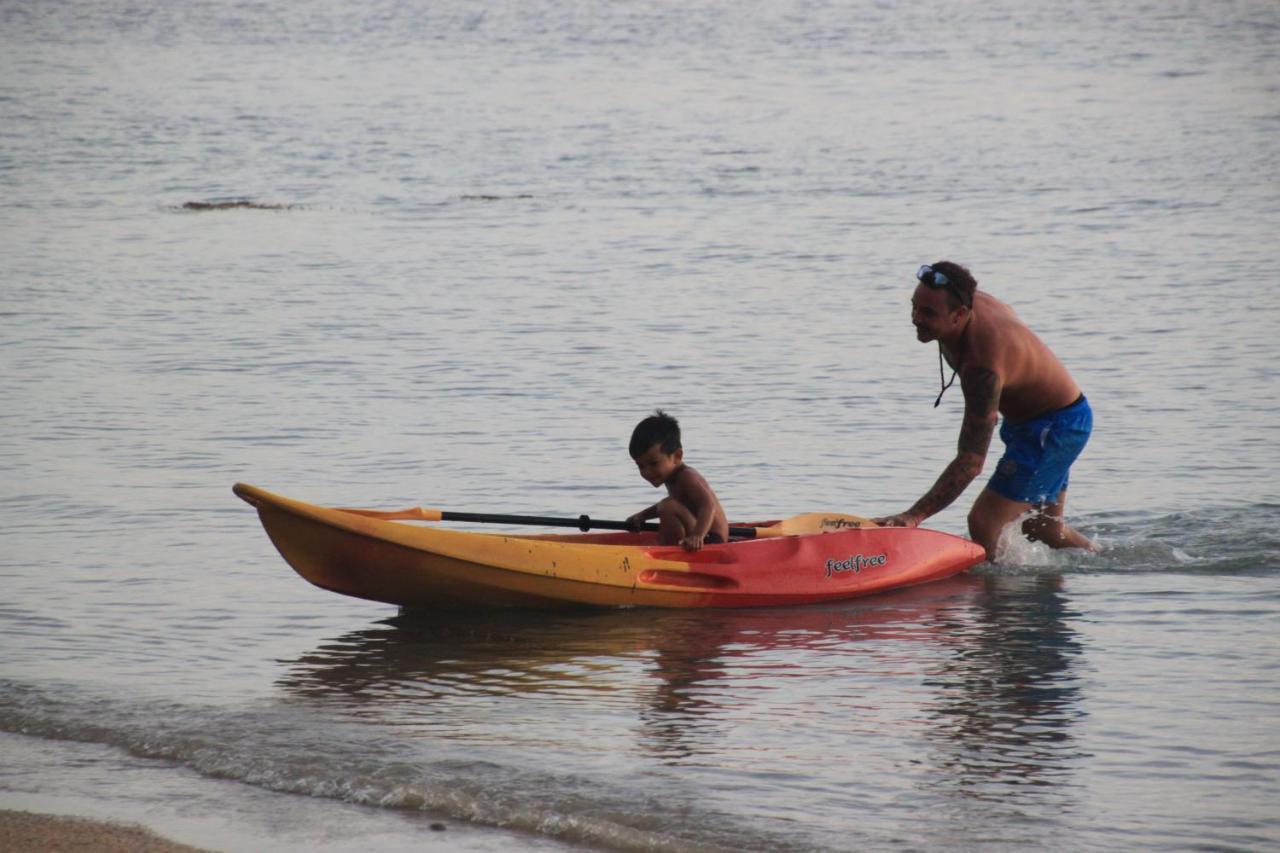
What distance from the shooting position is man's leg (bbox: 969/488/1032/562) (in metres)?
8.81

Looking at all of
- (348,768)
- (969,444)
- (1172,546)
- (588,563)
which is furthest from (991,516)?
(348,768)

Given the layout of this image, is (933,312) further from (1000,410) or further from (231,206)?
(231,206)

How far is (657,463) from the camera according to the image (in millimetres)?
8148

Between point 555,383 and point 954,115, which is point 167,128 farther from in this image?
point 555,383

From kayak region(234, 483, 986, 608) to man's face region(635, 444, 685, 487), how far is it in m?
0.32

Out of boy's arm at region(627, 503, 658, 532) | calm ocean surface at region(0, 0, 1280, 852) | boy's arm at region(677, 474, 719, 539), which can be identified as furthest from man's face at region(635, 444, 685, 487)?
calm ocean surface at region(0, 0, 1280, 852)

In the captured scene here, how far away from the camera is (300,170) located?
28.4 metres

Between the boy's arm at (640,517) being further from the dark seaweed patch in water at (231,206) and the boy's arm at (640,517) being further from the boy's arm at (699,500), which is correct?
the dark seaweed patch in water at (231,206)

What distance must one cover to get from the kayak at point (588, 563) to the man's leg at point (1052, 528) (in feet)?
1.21

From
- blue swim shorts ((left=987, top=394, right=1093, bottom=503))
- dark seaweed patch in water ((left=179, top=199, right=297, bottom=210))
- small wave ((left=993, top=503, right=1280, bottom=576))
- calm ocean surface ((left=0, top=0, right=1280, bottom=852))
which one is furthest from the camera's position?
dark seaweed patch in water ((left=179, top=199, right=297, bottom=210))

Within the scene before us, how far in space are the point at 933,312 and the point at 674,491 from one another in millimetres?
1380

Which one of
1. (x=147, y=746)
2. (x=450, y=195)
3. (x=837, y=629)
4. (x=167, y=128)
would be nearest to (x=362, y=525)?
(x=147, y=746)

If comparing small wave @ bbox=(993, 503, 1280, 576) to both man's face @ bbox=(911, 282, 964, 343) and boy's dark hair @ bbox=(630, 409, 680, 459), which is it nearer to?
man's face @ bbox=(911, 282, 964, 343)

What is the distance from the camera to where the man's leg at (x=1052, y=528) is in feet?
29.2
